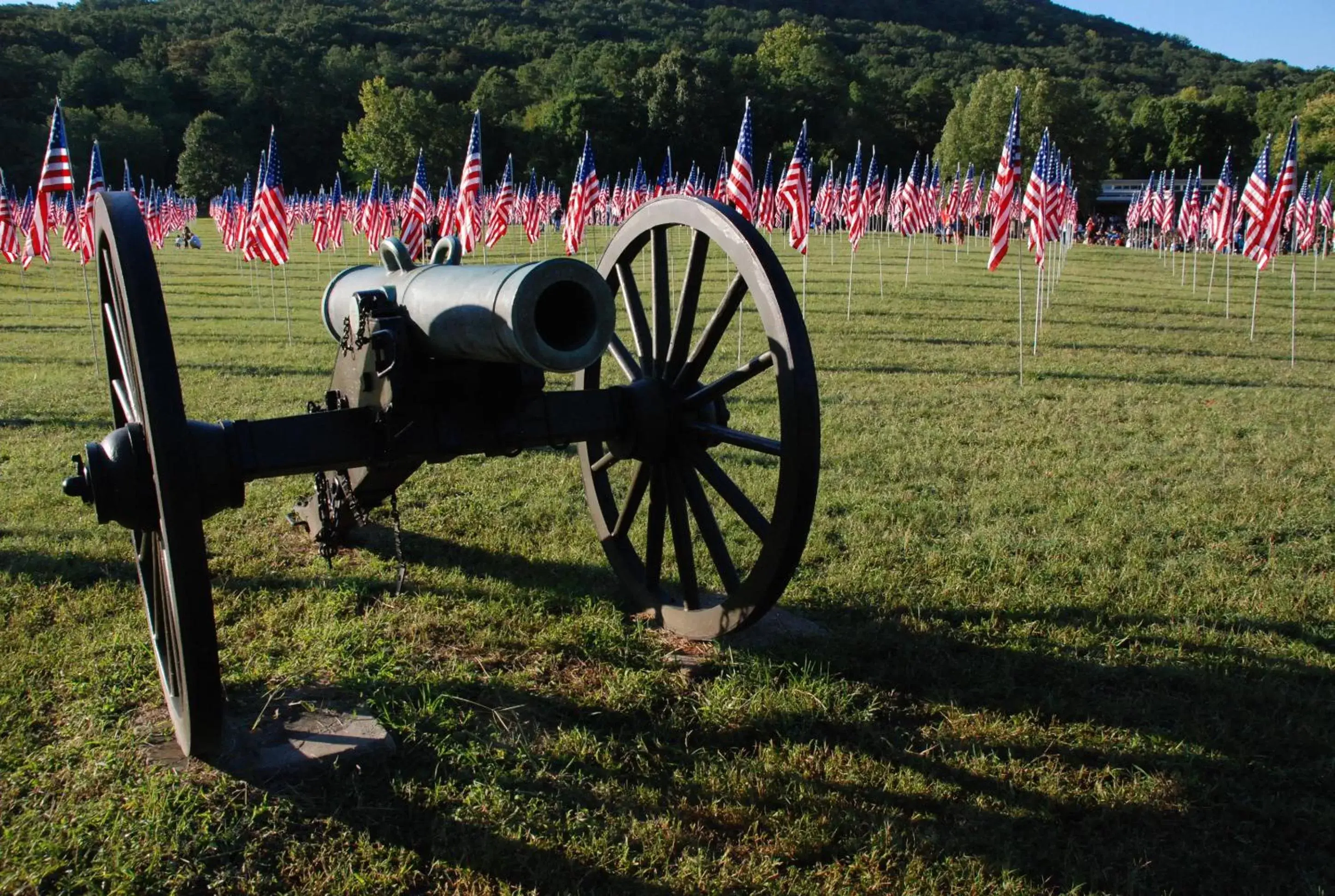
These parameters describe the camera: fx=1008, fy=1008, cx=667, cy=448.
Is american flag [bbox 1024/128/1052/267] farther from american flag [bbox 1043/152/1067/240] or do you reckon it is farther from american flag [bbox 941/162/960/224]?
american flag [bbox 941/162/960/224]

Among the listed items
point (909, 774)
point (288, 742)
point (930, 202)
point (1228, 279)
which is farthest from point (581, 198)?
point (909, 774)

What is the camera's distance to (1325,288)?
24031 mm

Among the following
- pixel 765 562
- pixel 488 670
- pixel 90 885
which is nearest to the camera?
Answer: pixel 90 885

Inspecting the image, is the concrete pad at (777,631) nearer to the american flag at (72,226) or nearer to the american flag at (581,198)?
the american flag at (581,198)

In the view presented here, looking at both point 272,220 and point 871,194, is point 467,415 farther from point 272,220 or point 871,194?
point 871,194

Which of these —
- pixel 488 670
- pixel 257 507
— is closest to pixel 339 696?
pixel 488 670

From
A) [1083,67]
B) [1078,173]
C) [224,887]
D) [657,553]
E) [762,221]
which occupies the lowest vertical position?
[224,887]

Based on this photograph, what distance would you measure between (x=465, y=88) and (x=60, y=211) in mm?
65882

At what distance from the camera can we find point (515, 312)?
2574 mm

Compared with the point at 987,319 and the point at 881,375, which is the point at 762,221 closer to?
A: the point at 987,319

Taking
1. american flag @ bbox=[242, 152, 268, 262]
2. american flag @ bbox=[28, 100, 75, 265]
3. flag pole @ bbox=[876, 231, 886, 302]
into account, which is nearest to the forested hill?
flag pole @ bbox=[876, 231, 886, 302]

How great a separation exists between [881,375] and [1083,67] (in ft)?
441

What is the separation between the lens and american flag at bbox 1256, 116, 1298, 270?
11805mm

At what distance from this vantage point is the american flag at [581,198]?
16578 millimetres
